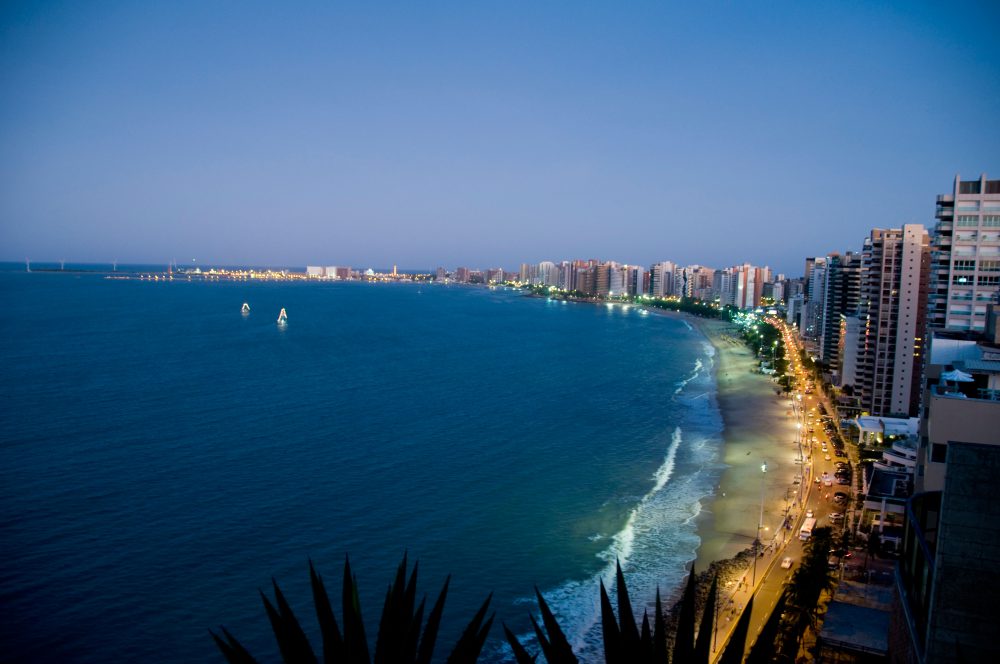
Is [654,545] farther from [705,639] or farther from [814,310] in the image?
[814,310]

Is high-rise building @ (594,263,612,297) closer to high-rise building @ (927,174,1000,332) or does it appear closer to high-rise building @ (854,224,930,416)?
high-rise building @ (854,224,930,416)

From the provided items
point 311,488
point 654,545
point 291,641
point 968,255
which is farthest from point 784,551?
point 291,641

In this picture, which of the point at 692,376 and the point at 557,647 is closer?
the point at 557,647

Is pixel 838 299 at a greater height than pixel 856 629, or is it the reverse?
pixel 838 299

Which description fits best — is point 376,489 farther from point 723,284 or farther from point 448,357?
point 723,284

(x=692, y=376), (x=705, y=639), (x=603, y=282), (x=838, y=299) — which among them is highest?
(x=603, y=282)

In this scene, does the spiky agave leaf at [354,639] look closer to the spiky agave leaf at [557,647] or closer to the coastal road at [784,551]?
the spiky agave leaf at [557,647]

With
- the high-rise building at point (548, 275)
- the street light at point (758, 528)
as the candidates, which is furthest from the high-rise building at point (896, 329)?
the high-rise building at point (548, 275)
